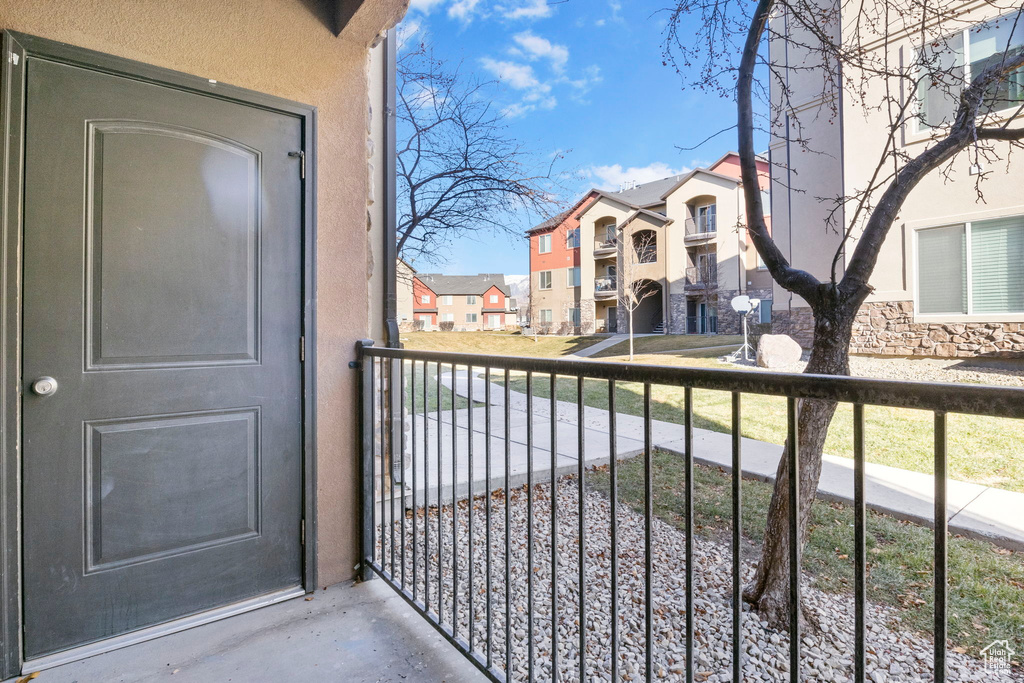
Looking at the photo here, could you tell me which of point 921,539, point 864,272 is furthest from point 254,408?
point 921,539

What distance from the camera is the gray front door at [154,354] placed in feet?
5.14

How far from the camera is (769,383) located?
0.86 metres

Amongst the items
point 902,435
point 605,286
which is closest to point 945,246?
point 902,435

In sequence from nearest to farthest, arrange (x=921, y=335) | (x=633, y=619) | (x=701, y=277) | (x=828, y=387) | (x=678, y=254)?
(x=828, y=387), (x=633, y=619), (x=921, y=335), (x=701, y=277), (x=678, y=254)

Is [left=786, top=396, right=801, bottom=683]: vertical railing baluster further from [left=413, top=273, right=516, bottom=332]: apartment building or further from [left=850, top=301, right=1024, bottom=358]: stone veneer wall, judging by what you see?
[left=413, top=273, right=516, bottom=332]: apartment building

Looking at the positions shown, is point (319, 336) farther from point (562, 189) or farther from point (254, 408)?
point (562, 189)

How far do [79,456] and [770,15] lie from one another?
302 cm

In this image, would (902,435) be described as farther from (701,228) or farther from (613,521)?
(701,228)

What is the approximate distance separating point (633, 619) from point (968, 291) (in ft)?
24.9

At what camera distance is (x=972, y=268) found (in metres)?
6.63

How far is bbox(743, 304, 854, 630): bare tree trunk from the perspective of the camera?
1.77m

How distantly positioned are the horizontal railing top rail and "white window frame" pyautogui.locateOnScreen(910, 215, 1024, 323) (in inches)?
315

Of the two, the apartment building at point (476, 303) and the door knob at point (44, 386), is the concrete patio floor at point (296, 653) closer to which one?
the door knob at point (44, 386)

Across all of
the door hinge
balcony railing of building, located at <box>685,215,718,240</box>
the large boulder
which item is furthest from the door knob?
balcony railing of building, located at <box>685,215,718,240</box>
